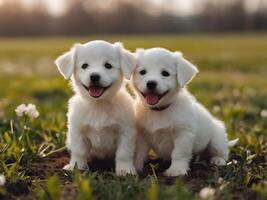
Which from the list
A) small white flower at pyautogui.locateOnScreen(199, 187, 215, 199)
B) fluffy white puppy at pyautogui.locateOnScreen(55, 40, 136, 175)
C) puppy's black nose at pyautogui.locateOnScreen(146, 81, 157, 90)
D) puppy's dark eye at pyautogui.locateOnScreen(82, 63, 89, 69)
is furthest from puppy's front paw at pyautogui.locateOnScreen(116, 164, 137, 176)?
small white flower at pyautogui.locateOnScreen(199, 187, 215, 199)

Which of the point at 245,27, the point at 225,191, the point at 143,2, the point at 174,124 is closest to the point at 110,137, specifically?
the point at 174,124

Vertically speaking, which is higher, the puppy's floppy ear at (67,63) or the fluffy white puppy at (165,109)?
the puppy's floppy ear at (67,63)

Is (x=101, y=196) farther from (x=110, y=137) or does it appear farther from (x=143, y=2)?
(x=143, y=2)

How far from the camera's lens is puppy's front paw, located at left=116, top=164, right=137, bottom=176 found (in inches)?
199

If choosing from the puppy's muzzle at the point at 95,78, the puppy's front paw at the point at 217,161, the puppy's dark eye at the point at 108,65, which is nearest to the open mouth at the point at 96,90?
the puppy's muzzle at the point at 95,78

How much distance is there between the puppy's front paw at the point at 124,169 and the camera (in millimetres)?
5047

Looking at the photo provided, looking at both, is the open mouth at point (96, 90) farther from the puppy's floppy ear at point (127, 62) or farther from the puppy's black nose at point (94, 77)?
the puppy's floppy ear at point (127, 62)

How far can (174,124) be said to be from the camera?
521 centimetres

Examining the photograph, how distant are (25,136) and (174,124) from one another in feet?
5.54

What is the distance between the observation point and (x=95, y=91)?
16.6 feet

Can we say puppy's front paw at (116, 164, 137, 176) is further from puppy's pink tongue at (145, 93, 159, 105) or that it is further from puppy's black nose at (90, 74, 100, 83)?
puppy's black nose at (90, 74, 100, 83)

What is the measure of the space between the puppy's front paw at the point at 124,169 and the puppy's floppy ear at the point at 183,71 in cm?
96

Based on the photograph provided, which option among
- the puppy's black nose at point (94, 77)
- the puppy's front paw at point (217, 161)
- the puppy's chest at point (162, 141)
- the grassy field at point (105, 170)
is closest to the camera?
the grassy field at point (105, 170)

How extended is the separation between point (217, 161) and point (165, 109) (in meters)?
0.93
